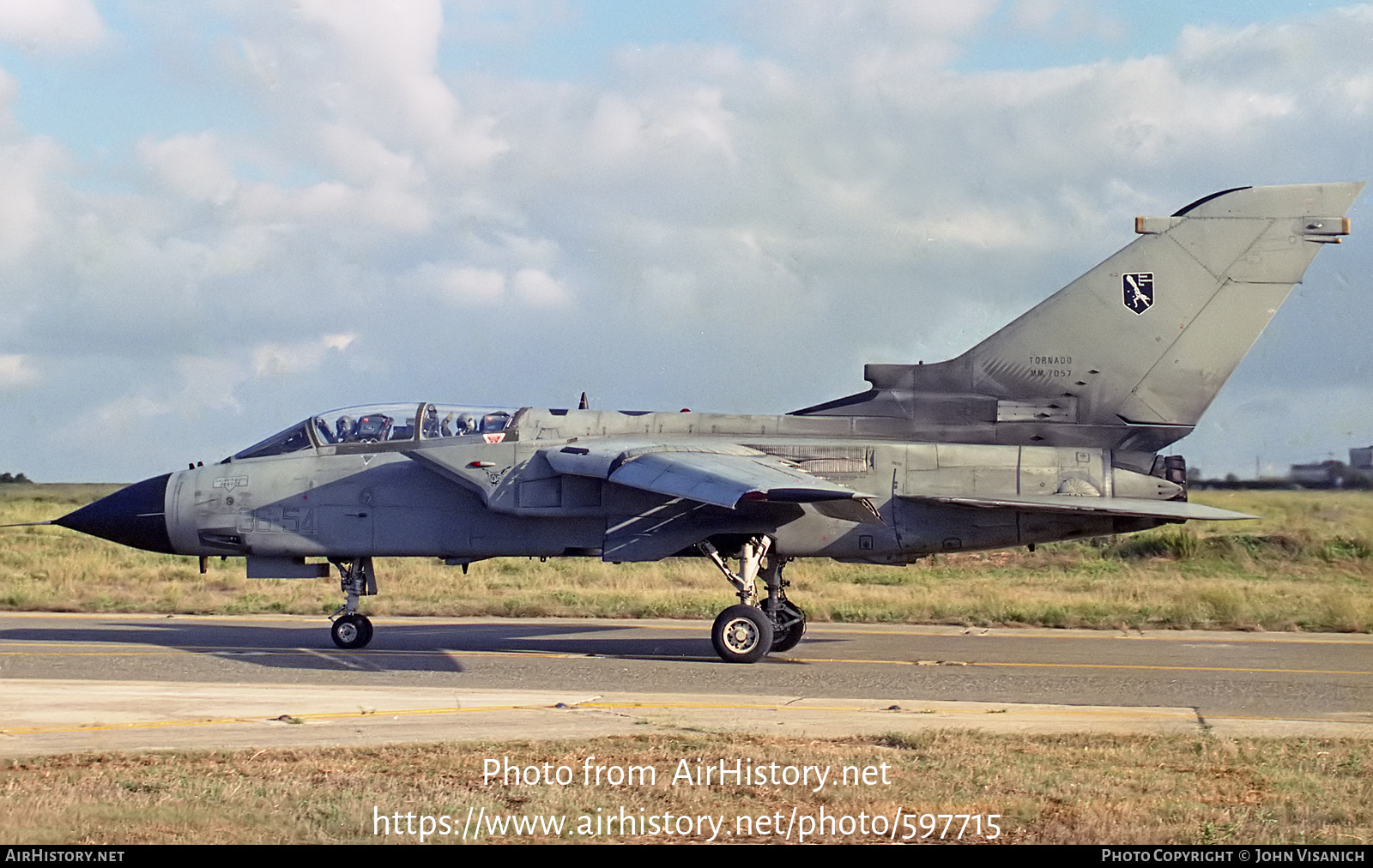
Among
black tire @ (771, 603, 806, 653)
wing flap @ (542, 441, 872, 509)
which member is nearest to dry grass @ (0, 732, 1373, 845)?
wing flap @ (542, 441, 872, 509)

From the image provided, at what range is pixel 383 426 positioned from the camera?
17219 millimetres

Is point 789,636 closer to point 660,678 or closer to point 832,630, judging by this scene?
point 660,678

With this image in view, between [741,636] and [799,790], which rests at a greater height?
[741,636]

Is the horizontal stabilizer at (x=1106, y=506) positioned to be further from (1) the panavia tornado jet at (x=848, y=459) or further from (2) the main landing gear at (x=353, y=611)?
(2) the main landing gear at (x=353, y=611)

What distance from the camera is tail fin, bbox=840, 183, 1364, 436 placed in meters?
16.5

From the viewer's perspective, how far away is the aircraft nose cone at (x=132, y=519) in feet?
56.2

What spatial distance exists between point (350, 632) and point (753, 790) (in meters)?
9.81

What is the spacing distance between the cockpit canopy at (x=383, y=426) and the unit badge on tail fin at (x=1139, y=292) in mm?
7877

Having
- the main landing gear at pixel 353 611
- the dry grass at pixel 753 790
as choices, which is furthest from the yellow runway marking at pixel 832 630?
the dry grass at pixel 753 790

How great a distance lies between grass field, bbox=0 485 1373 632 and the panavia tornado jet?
1845 millimetres

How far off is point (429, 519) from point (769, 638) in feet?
14.9

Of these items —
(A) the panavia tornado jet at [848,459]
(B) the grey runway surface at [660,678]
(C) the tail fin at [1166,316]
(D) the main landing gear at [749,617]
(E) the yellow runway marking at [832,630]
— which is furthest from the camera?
(E) the yellow runway marking at [832,630]

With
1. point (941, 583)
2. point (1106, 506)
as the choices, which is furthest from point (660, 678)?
point (941, 583)

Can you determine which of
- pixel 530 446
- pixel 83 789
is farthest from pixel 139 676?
pixel 83 789
